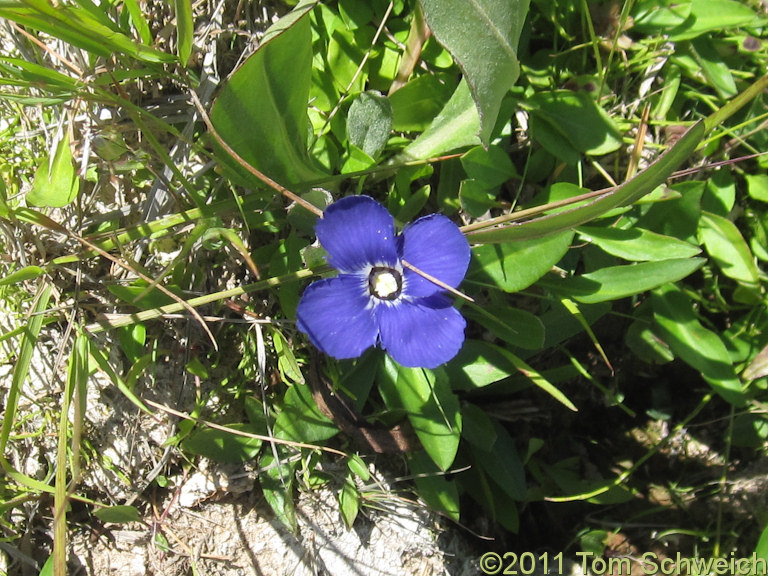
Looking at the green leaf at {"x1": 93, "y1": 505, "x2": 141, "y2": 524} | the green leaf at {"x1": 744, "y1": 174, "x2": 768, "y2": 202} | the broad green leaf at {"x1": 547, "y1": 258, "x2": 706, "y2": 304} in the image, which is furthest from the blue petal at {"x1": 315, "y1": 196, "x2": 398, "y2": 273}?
the green leaf at {"x1": 744, "y1": 174, "x2": 768, "y2": 202}

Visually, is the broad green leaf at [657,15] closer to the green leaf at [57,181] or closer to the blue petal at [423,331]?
the blue petal at [423,331]

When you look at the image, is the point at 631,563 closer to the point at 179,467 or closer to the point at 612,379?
the point at 612,379

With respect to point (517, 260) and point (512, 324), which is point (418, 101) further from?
point (512, 324)

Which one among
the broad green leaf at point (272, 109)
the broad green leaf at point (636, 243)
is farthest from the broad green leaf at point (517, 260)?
the broad green leaf at point (272, 109)

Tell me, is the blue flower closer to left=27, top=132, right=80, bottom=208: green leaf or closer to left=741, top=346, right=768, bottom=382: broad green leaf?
left=27, top=132, right=80, bottom=208: green leaf

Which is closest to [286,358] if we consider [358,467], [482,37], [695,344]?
[358,467]

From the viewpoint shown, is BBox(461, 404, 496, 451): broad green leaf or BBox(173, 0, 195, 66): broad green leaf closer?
BBox(173, 0, 195, 66): broad green leaf
